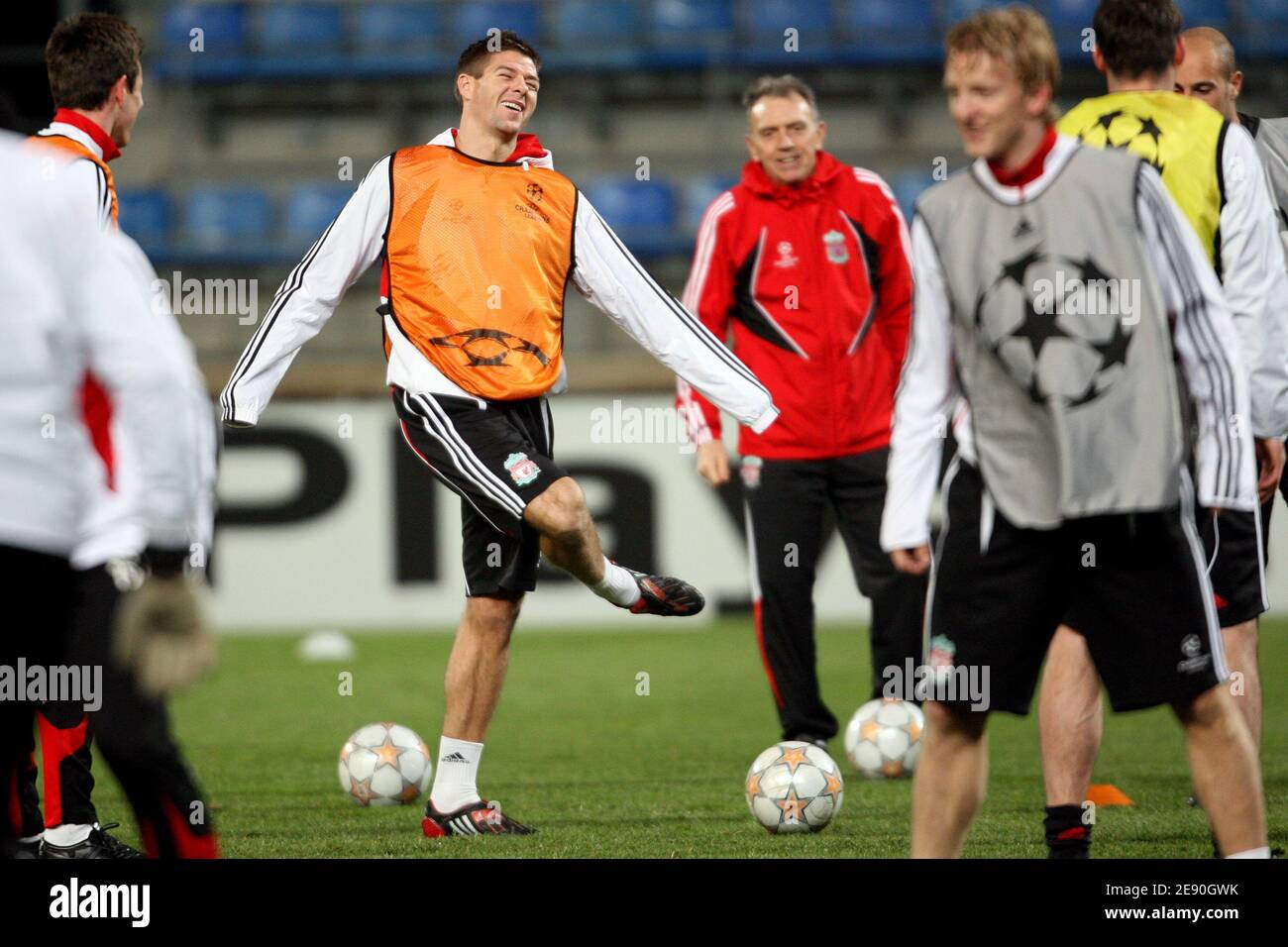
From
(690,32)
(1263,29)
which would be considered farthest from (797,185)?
(1263,29)

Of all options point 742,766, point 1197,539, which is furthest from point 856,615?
point 1197,539

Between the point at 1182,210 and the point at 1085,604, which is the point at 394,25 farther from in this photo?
the point at 1085,604

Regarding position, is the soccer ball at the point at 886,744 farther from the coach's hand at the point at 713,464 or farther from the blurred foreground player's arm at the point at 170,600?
the blurred foreground player's arm at the point at 170,600

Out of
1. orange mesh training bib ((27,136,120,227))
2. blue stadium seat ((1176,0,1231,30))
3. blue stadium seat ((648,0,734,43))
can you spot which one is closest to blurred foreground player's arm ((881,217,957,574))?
orange mesh training bib ((27,136,120,227))

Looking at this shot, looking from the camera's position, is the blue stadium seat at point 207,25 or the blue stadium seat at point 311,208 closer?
the blue stadium seat at point 311,208

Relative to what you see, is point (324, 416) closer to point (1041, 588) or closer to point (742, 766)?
point (742, 766)

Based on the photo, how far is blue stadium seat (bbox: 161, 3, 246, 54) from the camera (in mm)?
15891

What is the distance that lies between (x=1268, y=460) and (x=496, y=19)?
12.6 metres

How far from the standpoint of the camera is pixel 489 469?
16.7 ft

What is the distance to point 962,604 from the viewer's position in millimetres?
3602

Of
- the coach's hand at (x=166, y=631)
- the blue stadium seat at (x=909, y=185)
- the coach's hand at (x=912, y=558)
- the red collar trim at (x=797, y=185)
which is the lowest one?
the coach's hand at (x=166, y=631)

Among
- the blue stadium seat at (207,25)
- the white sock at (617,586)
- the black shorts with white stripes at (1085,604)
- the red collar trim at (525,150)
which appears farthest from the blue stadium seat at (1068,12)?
the black shorts with white stripes at (1085,604)

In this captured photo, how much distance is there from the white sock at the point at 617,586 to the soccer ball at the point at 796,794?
67 centimetres

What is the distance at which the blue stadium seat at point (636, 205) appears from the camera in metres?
14.5
